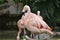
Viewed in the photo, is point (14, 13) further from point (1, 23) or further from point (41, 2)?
point (41, 2)

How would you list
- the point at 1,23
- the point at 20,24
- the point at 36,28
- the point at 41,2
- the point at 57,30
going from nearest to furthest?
1. the point at 36,28
2. the point at 20,24
3. the point at 41,2
4. the point at 57,30
5. the point at 1,23

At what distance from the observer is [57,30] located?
11.2 metres

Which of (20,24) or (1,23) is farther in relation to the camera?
(1,23)

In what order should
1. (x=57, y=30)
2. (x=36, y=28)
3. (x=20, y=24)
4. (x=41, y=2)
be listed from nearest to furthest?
(x=36, y=28) → (x=20, y=24) → (x=41, y=2) → (x=57, y=30)

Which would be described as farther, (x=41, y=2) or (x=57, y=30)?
(x=57, y=30)

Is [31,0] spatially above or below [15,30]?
above

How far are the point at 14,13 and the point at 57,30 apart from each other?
1776 millimetres

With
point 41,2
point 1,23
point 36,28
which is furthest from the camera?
point 1,23

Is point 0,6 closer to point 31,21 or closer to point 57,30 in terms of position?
point 57,30

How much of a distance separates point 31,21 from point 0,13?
5.75m

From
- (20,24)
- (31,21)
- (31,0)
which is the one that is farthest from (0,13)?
(31,21)

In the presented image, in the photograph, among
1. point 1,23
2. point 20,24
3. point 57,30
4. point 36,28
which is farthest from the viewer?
point 1,23

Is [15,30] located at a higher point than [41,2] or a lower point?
lower

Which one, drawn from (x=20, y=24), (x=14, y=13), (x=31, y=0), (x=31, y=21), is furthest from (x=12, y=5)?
(x=31, y=21)
